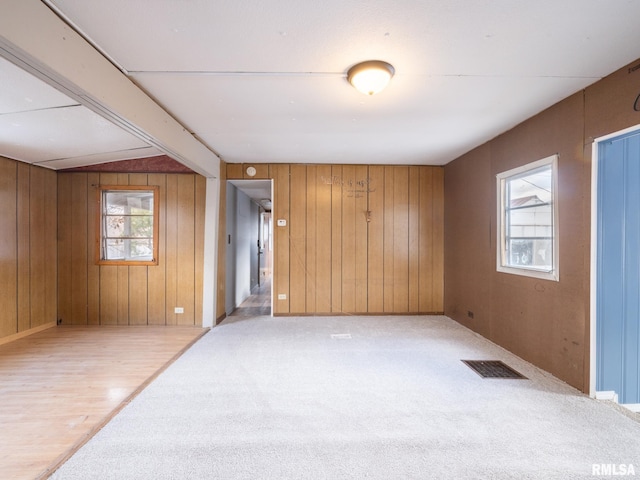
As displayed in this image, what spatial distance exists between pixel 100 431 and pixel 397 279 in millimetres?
4103

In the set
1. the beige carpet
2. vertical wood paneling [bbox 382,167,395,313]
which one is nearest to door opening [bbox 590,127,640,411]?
the beige carpet

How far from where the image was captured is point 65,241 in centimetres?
→ 434

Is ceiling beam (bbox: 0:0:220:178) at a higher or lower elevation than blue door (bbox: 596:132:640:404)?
higher

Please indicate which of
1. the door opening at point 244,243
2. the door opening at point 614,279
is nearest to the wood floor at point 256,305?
the door opening at point 244,243

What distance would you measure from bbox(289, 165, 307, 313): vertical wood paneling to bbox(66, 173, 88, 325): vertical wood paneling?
3.10 metres

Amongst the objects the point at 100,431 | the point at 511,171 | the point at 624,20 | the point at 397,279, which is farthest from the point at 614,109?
the point at 100,431

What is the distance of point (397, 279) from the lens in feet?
16.0

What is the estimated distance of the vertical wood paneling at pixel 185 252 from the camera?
4.37m

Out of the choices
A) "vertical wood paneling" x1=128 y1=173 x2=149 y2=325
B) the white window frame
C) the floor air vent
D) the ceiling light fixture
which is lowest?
the floor air vent

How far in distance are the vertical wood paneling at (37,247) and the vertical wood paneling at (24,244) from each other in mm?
38

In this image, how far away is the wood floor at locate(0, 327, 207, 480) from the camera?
1771 millimetres

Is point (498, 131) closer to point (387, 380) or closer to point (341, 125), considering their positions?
point (341, 125)

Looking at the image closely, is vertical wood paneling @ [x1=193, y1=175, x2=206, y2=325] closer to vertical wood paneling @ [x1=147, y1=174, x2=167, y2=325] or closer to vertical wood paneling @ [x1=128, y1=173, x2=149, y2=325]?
vertical wood paneling @ [x1=147, y1=174, x2=167, y2=325]

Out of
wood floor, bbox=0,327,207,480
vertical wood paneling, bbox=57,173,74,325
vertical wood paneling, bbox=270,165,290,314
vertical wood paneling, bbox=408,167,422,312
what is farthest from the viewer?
vertical wood paneling, bbox=408,167,422,312
